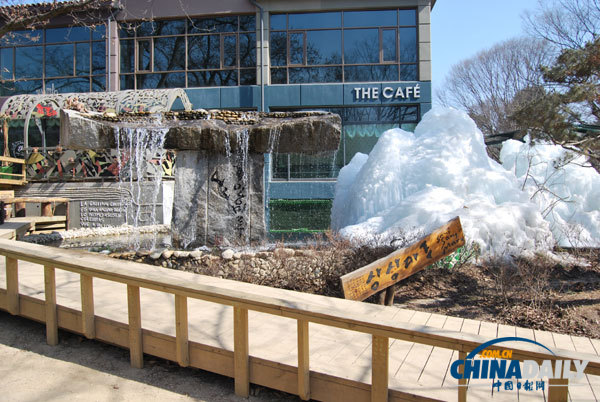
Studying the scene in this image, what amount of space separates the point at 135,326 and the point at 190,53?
17411 millimetres

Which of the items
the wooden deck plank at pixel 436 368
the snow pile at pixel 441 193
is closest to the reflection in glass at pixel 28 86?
the snow pile at pixel 441 193

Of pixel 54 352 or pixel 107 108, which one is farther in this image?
pixel 107 108

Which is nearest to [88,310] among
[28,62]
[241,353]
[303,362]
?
[241,353]

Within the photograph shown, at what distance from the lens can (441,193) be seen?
8.56 m

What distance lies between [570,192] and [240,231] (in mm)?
8167

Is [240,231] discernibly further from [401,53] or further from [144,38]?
[144,38]

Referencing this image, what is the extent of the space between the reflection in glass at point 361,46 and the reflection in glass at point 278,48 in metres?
2.56

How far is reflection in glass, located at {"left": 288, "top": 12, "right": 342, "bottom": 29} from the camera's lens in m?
18.3

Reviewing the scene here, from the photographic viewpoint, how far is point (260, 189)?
8.24m

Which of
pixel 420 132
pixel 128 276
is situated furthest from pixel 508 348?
pixel 420 132

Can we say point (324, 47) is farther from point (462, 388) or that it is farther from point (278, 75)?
point (462, 388)

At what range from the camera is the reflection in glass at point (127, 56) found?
19266 mm

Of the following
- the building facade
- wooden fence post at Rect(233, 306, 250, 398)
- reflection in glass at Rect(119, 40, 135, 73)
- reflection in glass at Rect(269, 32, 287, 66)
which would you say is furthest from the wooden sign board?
reflection in glass at Rect(119, 40, 135, 73)

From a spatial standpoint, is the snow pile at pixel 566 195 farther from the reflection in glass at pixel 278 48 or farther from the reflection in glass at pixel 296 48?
the reflection in glass at pixel 278 48
